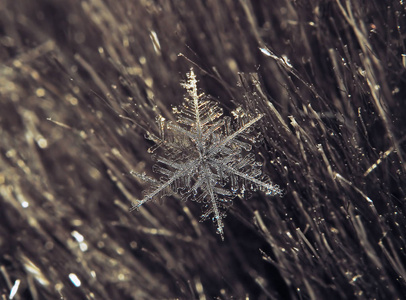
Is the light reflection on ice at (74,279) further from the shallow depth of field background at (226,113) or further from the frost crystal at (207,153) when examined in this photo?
the frost crystal at (207,153)

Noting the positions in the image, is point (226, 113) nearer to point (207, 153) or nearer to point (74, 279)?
point (207, 153)

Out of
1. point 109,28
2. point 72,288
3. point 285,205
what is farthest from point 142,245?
point 109,28

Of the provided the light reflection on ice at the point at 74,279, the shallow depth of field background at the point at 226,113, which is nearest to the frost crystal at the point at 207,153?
the shallow depth of field background at the point at 226,113

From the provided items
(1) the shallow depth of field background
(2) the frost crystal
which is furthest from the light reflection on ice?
(2) the frost crystal

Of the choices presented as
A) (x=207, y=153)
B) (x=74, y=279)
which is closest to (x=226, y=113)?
(x=207, y=153)

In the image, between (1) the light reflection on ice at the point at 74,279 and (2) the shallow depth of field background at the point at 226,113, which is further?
(1) the light reflection on ice at the point at 74,279

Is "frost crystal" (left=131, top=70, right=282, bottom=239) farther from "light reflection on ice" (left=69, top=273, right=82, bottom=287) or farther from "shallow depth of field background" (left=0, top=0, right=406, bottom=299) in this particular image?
"light reflection on ice" (left=69, top=273, right=82, bottom=287)

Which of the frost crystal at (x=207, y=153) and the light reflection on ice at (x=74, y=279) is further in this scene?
the light reflection on ice at (x=74, y=279)

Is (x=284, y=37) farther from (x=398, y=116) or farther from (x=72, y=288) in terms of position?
(x=72, y=288)
